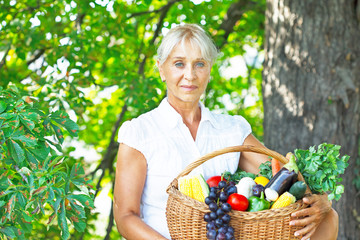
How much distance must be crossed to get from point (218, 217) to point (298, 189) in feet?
1.19

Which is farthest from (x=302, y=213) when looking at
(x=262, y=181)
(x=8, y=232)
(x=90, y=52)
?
(x=90, y=52)

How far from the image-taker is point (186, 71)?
253cm

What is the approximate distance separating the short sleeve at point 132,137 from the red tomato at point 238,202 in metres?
0.69

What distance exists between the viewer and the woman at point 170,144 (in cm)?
242

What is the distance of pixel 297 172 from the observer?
6.65 feet

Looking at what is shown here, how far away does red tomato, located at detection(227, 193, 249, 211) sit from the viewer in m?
1.91

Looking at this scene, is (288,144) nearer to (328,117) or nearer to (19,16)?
(328,117)

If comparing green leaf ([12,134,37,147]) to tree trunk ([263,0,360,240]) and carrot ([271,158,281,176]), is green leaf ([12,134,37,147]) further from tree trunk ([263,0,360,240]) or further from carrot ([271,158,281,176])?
tree trunk ([263,0,360,240])

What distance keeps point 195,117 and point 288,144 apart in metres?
1.15

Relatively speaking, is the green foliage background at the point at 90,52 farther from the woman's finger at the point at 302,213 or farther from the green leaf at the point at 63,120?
the woman's finger at the point at 302,213

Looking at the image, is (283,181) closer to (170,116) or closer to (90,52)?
(170,116)

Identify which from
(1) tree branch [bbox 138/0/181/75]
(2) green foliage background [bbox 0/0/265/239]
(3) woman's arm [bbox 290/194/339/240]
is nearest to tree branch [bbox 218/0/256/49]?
(2) green foliage background [bbox 0/0/265/239]

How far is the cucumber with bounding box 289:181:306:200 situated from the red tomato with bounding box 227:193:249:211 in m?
0.20

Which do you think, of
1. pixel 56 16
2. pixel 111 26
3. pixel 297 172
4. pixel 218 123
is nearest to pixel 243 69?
pixel 111 26
